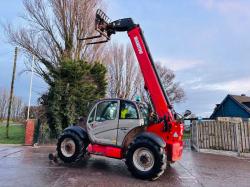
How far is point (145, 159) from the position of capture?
6773mm

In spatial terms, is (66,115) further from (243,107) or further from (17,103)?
(17,103)

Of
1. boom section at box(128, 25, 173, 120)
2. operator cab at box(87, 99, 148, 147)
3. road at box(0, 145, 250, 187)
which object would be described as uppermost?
boom section at box(128, 25, 173, 120)

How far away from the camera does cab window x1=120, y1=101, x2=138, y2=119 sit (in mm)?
7517

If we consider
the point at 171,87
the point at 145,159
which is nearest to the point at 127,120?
the point at 145,159

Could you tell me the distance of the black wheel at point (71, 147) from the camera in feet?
26.4

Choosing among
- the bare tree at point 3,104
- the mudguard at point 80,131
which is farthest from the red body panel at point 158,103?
the bare tree at point 3,104

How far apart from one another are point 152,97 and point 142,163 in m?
1.94

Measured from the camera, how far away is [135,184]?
6.16 metres

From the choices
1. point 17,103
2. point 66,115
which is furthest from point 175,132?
point 17,103

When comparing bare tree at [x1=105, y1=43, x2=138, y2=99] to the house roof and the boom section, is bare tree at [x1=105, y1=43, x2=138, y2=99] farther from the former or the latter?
the boom section

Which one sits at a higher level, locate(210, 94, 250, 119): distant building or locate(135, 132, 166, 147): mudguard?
locate(210, 94, 250, 119): distant building

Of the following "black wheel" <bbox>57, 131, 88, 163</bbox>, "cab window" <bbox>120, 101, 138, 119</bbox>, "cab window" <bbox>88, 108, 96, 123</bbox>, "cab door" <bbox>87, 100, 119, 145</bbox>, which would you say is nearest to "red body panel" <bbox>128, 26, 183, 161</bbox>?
"cab window" <bbox>120, 101, 138, 119</bbox>

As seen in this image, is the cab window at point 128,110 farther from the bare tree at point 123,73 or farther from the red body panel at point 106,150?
the bare tree at point 123,73

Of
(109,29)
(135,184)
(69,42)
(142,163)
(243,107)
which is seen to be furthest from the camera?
(243,107)
